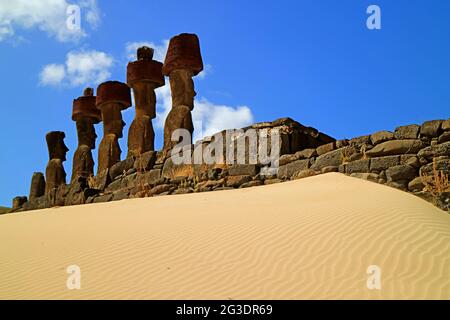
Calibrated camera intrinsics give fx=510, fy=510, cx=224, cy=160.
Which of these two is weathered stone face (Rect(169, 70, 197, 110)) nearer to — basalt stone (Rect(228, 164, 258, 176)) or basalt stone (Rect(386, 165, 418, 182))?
basalt stone (Rect(228, 164, 258, 176))

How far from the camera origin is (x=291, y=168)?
10164 mm

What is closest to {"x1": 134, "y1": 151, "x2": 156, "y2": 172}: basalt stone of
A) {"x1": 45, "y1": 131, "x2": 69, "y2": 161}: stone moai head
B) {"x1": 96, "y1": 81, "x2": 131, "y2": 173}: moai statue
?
{"x1": 96, "y1": 81, "x2": 131, "y2": 173}: moai statue

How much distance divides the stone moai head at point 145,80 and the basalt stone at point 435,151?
9.34 meters

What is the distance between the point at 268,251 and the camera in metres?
5.04

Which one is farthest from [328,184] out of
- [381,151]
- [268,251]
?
[268,251]

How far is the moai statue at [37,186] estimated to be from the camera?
18828 millimetres

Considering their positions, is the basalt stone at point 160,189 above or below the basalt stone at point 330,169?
below

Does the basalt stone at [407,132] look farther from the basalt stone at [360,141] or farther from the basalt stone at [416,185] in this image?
the basalt stone at [416,185]

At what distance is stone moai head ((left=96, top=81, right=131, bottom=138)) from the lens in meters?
16.9

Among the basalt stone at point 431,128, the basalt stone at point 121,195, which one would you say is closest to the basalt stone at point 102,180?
the basalt stone at point 121,195

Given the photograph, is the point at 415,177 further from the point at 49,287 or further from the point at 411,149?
the point at 49,287

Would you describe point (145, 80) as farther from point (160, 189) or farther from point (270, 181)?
point (270, 181)

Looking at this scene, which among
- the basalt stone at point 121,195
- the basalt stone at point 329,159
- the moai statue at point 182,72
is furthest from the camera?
the moai statue at point 182,72

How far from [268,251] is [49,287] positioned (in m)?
2.07
